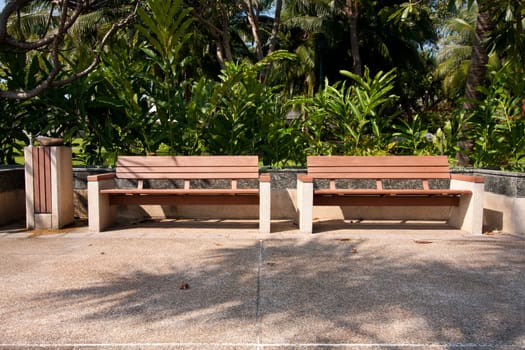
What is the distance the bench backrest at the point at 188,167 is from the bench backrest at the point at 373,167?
2.84 ft

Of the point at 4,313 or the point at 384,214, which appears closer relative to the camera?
the point at 4,313

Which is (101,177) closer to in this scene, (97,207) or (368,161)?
(97,207)

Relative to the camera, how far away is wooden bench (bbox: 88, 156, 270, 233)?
222 inches

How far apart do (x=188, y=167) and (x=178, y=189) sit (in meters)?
0.34

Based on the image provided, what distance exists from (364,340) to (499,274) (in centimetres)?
197

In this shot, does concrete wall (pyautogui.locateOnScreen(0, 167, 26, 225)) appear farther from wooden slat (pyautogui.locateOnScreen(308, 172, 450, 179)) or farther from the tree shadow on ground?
wooden slat (pyautogui.locateOnScreen(308, 172, 450, 179))

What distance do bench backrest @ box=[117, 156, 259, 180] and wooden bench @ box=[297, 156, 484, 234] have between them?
749 mm

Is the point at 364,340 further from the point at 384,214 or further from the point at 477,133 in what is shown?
the point at 477,133

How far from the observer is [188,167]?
6.09 m

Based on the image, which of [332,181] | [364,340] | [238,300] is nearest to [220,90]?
[332,181]

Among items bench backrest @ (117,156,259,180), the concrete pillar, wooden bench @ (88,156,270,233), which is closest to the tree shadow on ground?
wooden bench @ (88,156,270,233)

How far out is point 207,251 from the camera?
4805mm

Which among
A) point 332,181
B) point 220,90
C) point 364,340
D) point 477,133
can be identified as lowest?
point 364,340

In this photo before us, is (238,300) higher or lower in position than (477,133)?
lower
